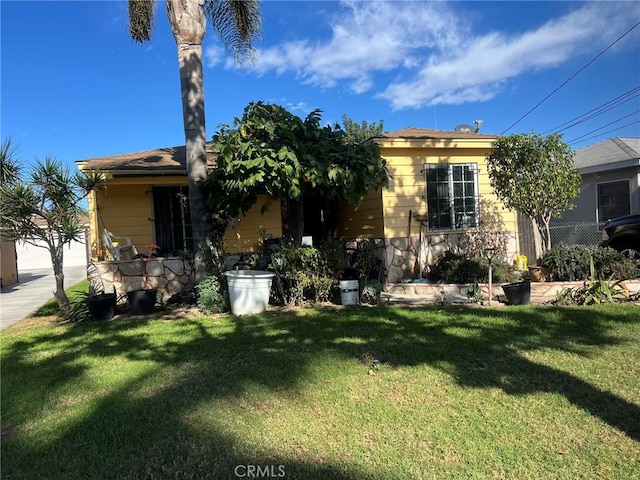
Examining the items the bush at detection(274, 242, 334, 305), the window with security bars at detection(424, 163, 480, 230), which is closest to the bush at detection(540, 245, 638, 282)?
the window with security bars at detection(424, 163, 480, 230)

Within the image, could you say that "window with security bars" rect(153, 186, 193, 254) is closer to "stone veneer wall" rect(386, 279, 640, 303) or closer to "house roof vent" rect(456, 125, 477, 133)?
"stone veneer wall" rect(386, 279, 640, 303)

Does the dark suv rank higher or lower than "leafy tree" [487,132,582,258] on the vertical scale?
lower

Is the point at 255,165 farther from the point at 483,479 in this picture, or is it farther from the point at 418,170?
the point at 483,479

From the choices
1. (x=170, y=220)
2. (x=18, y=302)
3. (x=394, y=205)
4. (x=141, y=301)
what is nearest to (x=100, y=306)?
Result: (x=141, y=301)

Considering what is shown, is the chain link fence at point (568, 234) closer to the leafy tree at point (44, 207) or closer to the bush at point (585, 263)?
the bush at point (585, 263)

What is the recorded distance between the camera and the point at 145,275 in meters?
9.35

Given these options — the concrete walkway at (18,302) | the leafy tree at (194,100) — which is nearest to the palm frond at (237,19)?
the leafy tree at (194,100)

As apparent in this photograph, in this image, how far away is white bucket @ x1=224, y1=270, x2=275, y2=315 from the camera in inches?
295

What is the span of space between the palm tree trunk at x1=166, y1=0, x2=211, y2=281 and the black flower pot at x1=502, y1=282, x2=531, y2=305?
5170mm

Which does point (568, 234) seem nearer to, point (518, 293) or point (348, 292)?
point (518, 293)

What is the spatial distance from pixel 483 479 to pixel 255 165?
205 inches

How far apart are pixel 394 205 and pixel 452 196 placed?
4.81 ft

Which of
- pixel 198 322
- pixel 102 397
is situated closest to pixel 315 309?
pixel 198 322

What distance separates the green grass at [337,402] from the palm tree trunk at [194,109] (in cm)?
254
